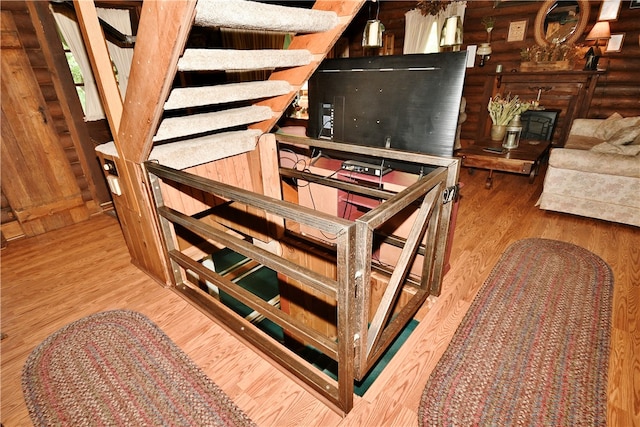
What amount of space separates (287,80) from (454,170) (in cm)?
111

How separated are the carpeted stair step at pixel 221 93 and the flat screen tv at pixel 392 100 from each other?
32 cm

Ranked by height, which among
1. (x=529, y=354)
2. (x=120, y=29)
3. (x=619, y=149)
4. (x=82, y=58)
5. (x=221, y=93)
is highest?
(x=120, y=29)

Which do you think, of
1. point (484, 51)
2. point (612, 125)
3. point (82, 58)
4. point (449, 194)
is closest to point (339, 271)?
point (449, 194)

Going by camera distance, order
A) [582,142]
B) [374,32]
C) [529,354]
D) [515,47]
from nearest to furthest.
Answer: [529,354], [374,32], [582,142], [515,47]

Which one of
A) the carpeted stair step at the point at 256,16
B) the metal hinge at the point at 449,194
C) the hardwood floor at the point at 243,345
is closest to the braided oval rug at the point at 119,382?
the hardwood floor at the point at 243,345

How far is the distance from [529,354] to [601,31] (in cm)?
534

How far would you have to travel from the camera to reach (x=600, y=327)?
5.20ft

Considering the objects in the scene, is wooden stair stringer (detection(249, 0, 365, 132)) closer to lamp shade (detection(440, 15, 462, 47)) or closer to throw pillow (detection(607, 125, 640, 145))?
lamp shade (detection(440, 15, 462, 47))

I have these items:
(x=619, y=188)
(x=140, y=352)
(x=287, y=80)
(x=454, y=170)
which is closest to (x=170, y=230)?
(x=140, y=352)

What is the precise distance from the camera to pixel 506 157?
11.0ft

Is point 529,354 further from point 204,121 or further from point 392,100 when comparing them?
point 204,121

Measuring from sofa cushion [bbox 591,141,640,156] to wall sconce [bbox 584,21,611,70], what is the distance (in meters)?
2.62

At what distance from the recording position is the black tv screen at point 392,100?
4.77ft

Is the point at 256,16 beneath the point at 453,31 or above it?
beneath
